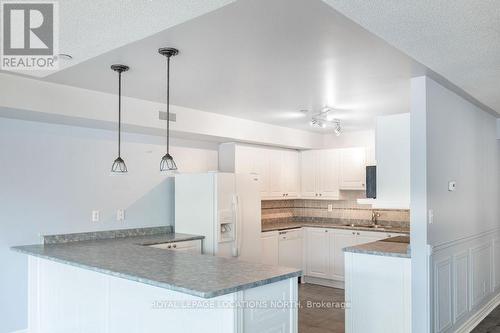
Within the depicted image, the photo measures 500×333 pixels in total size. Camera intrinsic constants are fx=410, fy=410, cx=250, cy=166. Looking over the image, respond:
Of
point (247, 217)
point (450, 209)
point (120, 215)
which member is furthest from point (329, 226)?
point (120, 215)

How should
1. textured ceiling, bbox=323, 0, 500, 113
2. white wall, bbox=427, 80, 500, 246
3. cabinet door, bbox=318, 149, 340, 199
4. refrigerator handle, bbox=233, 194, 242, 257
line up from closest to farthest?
1. textured ceiling, bbox=323, 0, 500, 113
2. white wall, bbox=427, 80, 500, 246
3. refrigerator handle, bbox=233, 194, 242, 257
4. cabinet door, bbox=318, 149, 340, 199

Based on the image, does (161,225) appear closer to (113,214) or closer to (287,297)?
(113,214)

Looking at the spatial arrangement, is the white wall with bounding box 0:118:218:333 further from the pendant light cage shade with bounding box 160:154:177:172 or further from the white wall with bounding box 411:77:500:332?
Result: the white wall with bounding box 411:77:500:332

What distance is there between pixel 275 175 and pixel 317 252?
134 centimetres

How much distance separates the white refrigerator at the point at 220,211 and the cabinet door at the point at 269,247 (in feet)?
1.42

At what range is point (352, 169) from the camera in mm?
6254

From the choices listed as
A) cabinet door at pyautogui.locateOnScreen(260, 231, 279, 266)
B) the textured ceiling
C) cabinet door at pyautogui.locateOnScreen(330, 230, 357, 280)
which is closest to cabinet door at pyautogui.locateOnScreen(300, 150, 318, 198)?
cabinet door at pyautogui.locateOnScreen(330, 230, 357, 280)

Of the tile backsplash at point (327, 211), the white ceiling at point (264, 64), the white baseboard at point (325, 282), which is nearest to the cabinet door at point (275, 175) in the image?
the tile backsplash at point (327, 211)

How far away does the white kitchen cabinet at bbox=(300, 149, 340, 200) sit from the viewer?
255 inches

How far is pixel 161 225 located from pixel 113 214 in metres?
0.70

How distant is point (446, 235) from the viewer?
3.64 m

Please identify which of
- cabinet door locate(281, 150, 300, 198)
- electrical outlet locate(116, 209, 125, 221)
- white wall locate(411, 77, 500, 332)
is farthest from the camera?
cabinet door locate(281, 150, 300, 198)

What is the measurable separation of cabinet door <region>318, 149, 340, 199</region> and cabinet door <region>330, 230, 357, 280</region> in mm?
658

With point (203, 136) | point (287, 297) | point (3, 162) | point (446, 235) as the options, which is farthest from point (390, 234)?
point (3, 162)
